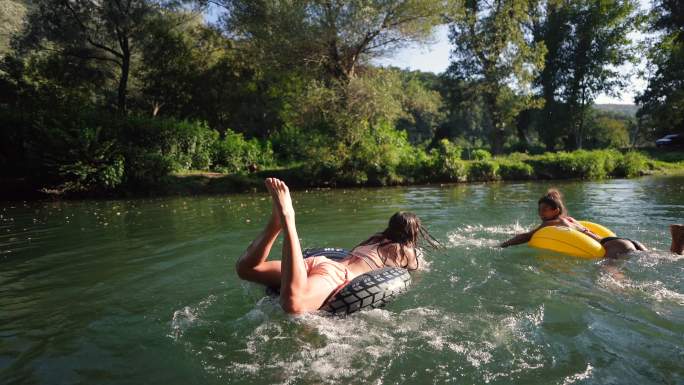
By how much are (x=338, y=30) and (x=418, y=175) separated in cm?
713

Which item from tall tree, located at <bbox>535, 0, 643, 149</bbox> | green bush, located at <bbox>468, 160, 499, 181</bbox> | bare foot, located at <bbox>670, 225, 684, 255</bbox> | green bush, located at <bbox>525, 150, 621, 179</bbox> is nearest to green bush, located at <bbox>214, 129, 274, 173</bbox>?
green bush, located at <bbox>468, 160, 499, 181</bbox>

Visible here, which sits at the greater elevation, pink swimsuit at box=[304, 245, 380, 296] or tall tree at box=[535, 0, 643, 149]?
tall tree at box=[535, 0, 643, 149]

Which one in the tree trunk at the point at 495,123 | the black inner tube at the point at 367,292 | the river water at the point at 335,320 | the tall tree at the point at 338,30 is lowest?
the river water at the point at 335,320

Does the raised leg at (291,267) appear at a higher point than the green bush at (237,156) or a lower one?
lower

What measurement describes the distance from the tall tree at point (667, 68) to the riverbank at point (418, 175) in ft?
34.9

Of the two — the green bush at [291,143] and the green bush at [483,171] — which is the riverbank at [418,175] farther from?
the green bush at [291,143]

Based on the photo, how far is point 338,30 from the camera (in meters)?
19.1

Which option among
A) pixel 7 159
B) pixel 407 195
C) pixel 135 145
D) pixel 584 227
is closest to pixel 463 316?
pixel 584 227

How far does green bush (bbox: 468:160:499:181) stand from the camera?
2008cm

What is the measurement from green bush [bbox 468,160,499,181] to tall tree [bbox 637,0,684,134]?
1886cm

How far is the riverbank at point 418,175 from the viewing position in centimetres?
1590

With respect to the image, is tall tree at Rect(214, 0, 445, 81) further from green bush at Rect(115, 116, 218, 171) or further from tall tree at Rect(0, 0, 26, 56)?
tall tree at Rect(0, 0, 26, 56)

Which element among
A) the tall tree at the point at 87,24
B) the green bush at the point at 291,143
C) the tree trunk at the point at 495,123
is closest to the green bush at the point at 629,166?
the tree trunk at the point at 495,123

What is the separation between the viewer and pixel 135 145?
56.5ft
